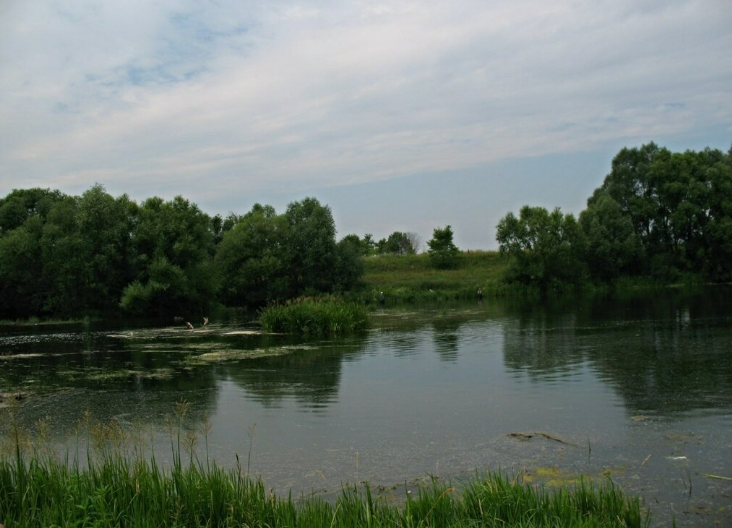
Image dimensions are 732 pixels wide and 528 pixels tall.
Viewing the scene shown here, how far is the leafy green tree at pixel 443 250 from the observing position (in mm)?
76375

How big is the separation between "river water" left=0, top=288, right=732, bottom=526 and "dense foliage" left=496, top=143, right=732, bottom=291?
119 feet

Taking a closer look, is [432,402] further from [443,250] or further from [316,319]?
[443,250]

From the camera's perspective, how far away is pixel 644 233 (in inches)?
2682

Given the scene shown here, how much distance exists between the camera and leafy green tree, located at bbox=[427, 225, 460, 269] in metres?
76.4

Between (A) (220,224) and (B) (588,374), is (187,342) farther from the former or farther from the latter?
(A) (220,224)

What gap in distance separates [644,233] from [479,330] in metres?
45.1

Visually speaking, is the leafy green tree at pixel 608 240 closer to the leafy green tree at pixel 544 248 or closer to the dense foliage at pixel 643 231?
the dense foliage at pixel 643 231

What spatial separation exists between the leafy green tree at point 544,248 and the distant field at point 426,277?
3.16 metres

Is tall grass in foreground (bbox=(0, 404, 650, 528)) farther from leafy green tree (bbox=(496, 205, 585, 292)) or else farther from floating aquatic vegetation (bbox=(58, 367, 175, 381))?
leafy green tree (bbox=(496, 205, 585, 292))

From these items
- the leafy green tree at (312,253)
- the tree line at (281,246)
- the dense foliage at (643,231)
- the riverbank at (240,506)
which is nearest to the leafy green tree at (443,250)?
the tree line at (281,246)

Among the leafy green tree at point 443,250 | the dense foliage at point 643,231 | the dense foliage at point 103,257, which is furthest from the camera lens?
the leafy green tree at point 443,250

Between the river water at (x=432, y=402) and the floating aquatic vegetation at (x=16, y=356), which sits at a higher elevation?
the floating aquatic vegetation at (x=16, y=356)

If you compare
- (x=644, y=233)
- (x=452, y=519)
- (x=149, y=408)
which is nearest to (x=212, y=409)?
(x=149, y=408)

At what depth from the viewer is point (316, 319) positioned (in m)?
30.9
